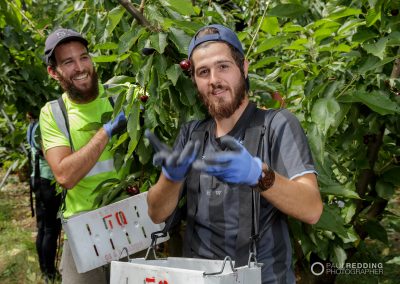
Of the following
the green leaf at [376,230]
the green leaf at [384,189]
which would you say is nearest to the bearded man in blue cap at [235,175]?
the green leaf at [384,189]

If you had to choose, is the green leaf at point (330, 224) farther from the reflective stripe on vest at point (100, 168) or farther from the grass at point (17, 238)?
the grass at point (17, 238)

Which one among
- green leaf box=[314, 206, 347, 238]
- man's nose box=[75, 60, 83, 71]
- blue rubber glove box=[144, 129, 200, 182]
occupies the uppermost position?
man's nose box=[75, 60, 83, 71]

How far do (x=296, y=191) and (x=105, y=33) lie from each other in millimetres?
1863

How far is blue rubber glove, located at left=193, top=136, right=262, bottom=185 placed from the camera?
158 centimetres

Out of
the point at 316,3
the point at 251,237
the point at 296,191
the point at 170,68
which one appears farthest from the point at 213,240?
the point at 316,3

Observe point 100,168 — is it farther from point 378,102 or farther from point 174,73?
point 378,102

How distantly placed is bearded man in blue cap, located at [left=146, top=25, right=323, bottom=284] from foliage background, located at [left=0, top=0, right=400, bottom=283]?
0.49m

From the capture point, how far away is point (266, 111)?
6.48 ft

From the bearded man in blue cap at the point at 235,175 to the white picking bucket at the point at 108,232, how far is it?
0.53m

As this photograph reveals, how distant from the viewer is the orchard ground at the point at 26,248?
4773 millimetres

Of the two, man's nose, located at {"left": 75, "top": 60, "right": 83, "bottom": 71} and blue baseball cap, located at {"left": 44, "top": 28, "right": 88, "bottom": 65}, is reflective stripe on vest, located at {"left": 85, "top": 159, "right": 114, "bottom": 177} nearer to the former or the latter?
man's nose, located at {"left": 75, "top": 60, "right": 83, "bottom": 71}

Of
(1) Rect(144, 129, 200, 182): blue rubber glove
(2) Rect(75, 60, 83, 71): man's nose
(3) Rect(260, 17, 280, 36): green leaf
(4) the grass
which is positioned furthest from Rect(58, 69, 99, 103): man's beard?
(4) the grass

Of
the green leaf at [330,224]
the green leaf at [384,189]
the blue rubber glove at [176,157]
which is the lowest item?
the green leaf at [384,189]

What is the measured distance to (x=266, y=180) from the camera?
5.44 feet
